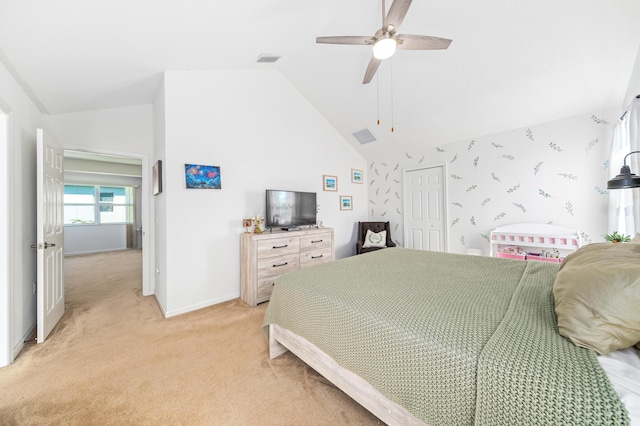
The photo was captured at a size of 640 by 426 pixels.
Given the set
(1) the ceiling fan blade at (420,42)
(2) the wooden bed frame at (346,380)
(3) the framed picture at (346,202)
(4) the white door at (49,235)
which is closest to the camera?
→ (2) the wooden bed frame at (346,380)

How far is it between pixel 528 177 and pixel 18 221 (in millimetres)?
5536

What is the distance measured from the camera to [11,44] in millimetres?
1670

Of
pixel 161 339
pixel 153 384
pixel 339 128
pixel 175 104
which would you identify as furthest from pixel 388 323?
pixel 339 128

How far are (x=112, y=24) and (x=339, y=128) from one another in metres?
3.33

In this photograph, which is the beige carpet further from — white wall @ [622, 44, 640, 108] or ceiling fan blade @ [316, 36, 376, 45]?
white wall @ [622, 44, 640, 108]

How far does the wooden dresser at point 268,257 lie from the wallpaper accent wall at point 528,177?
2.40 metres

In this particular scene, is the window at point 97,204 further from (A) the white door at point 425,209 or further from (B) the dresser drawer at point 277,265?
(A) the white door at point 425,209

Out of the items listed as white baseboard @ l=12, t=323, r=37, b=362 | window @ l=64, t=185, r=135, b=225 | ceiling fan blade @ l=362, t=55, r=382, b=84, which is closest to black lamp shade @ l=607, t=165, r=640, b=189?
ceiling fan blade @ l=362, t=55, r=382, b=84

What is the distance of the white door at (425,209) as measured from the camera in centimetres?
411

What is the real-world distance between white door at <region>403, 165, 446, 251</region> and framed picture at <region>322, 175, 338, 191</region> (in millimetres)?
1297

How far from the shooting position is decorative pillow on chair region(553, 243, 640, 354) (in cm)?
75

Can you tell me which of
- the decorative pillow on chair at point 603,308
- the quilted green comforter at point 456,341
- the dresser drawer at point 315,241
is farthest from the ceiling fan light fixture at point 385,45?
the dresser drawer at point 315,241

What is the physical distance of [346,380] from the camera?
1312 mm

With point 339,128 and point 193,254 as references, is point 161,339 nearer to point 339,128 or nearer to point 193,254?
point 193,254
